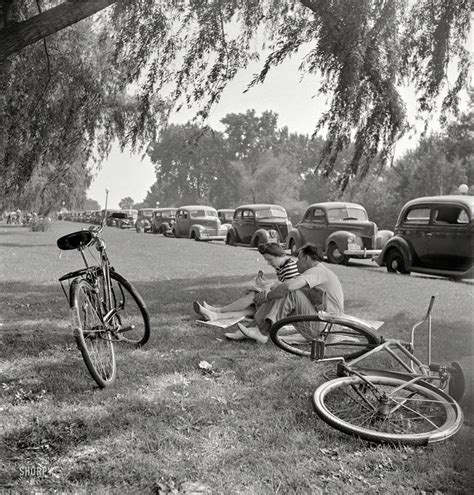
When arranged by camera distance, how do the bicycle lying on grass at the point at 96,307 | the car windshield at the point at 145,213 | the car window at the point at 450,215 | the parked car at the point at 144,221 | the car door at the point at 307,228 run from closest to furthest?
the bicycle lying on grass at the point at 96,307 → the car window at the point at 450,215 → the car door at the point at 307,228 → the parked car at the point at 144,221 → the car windshield at the point at 145,213

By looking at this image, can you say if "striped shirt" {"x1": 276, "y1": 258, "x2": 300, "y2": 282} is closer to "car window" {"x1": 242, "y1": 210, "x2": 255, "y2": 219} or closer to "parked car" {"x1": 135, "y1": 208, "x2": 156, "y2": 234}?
"car window" {"x1": 242, "y1": 210, "x2": 255, "y2": 219}

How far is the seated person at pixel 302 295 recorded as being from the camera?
4.80 m

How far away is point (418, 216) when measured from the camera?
40.4ft

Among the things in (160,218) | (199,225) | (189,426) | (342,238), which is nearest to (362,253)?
(342,238)

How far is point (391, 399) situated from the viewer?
3.31 meters

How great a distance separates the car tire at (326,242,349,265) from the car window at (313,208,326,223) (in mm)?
1271

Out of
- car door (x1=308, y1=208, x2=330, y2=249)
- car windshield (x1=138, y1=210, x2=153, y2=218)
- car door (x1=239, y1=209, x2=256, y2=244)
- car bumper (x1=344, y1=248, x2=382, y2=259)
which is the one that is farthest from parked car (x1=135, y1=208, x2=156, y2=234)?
car bumper (x1=344, y1=248, x2=382, y2=259)

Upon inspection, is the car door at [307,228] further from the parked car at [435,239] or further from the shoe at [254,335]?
the shoe at [254,335]

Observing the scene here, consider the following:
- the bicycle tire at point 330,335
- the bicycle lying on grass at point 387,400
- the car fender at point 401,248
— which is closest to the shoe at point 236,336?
the bicycle tire at point 330,335

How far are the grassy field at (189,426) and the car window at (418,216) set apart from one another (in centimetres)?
589

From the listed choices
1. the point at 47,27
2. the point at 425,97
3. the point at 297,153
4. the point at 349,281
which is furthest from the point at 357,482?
the point at 297,153

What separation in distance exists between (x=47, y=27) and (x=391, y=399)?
15.5 feet

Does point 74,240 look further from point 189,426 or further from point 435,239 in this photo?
point 435,239

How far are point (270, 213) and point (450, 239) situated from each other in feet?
34.8
